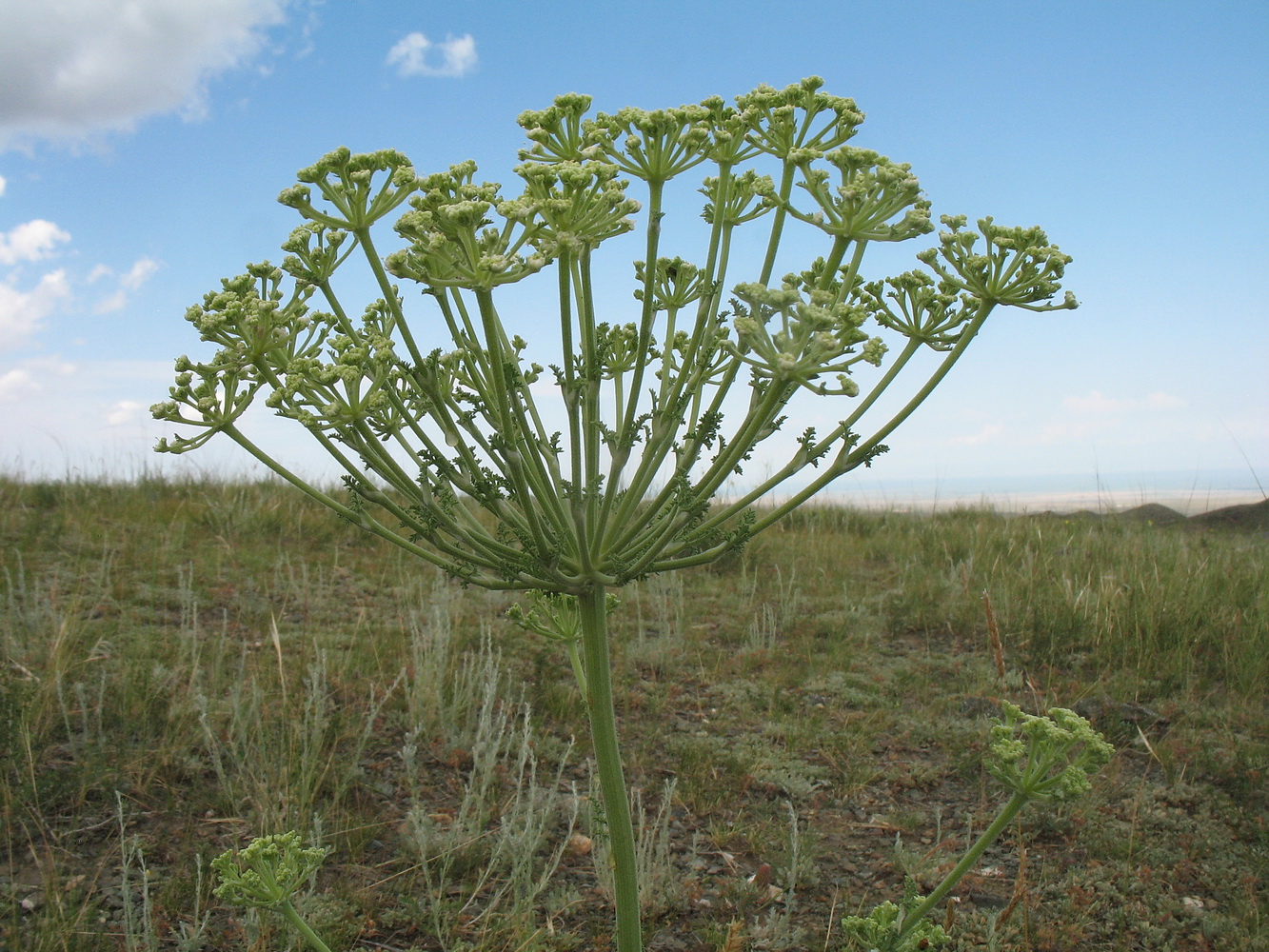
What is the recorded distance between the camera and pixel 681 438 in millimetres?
A: 2246

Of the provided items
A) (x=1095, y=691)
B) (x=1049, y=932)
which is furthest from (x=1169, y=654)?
(x=1049, y=932)

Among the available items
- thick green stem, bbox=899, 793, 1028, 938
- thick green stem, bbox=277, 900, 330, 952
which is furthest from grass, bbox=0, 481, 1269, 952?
thick green stem, bbox=277, 900, 330, 952

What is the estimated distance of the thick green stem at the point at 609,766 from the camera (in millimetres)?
2207

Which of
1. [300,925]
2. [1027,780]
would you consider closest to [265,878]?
[300,925]

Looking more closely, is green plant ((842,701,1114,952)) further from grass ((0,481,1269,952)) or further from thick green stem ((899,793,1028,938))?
grass ((0,481,1269,952))

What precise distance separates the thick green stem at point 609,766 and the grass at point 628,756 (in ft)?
3.65

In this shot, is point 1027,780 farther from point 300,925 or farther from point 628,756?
point 628,756

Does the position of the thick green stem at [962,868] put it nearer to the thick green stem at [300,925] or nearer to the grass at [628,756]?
the grass at [628,756]

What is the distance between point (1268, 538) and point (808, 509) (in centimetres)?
690

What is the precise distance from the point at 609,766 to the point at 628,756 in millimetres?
3134

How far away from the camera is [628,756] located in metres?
5.20

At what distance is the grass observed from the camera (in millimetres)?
3838

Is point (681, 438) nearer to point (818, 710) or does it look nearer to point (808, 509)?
point (818, 710)

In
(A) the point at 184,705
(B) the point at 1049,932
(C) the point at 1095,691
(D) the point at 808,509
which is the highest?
(D) the point at 808,509
